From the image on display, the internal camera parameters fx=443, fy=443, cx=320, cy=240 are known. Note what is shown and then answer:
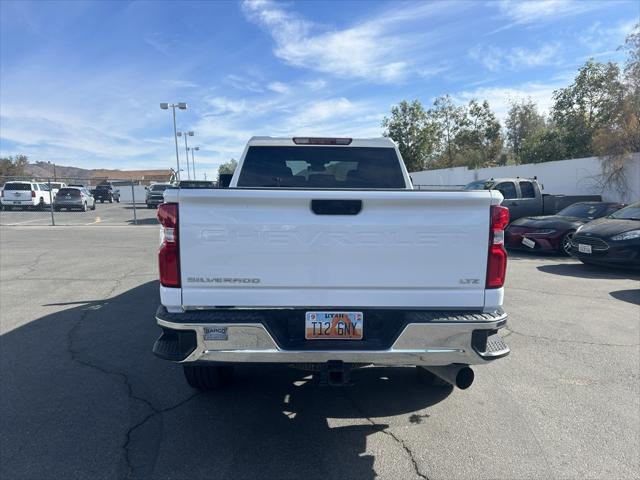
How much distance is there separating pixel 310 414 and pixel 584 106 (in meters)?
30.2

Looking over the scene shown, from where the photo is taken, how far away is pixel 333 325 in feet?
9.31

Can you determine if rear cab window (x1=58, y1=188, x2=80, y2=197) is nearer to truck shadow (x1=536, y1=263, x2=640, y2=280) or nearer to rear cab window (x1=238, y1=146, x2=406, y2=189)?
truck shadow (x1=536, y1=263, x2=640, y2=280)

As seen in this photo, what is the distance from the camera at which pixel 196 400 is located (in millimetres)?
3744

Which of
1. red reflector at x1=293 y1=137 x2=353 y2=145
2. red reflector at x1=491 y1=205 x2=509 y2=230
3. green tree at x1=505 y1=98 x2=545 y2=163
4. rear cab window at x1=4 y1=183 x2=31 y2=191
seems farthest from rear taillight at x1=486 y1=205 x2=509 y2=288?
green tree at x1=505 y1=98 x2=545 y2=163

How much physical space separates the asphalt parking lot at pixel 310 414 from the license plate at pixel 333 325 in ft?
2.79

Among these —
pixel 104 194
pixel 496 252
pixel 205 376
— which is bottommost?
pixel 205 376

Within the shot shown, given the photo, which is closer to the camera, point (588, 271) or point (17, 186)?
point (588, 271)

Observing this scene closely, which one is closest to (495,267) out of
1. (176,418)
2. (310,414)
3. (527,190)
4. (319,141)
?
(310,414)

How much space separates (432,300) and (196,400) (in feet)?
7.23

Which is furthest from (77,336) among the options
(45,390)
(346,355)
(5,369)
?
(346,355)

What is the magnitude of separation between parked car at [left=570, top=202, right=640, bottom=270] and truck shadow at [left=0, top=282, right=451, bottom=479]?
682 cm

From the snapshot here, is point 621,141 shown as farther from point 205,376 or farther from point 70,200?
point 70,200

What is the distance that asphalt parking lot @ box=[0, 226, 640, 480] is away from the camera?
9.48 ft

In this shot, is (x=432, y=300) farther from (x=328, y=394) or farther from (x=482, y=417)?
(x=328, y=394)
